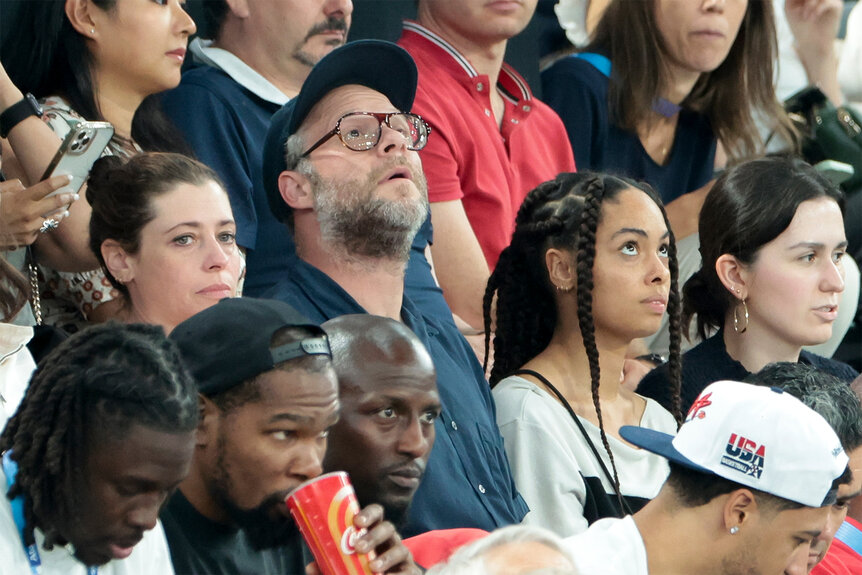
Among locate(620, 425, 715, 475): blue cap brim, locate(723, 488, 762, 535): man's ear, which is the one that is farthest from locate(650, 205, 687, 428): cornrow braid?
locate(723, 488, 762, 535): man's ear

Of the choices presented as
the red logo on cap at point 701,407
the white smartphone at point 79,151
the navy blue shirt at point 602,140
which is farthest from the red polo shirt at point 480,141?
the red logo on cap at point 701,407

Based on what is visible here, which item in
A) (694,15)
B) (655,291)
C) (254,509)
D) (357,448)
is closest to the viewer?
(254,509)

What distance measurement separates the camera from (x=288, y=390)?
200 cm

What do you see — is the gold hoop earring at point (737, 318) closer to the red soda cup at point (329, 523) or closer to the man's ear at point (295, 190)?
the man's ear at point (295, 190)

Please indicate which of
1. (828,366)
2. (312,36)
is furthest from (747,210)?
(312,36)

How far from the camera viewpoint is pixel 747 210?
333 cm

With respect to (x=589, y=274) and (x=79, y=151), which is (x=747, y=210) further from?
(x=79, y=151)

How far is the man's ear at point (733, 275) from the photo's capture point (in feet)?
11.0

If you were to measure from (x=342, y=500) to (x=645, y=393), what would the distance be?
1.57 m

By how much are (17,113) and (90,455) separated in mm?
1184

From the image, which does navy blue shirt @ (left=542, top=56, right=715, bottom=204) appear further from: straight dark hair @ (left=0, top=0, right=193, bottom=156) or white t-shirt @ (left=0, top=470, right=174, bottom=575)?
white t-shirt @ (left=0, top=470, right=174, bottom=575)

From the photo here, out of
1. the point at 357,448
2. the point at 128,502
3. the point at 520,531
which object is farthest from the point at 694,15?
the point at 128,502

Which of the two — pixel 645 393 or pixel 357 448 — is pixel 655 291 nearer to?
pixel 645 393

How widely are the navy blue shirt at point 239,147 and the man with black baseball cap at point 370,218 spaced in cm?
16
